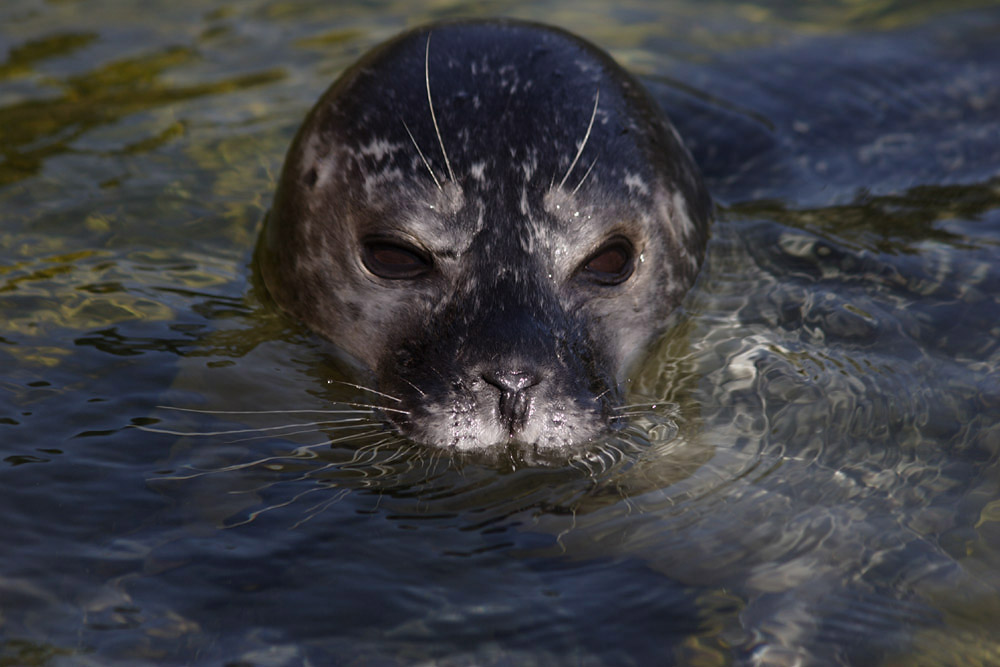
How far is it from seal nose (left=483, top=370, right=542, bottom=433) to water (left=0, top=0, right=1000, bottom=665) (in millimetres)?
226

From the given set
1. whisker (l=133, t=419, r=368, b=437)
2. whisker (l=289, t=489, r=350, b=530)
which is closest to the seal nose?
whisker (l=289, t=489, r=350, b=530)

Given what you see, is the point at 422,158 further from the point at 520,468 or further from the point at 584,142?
the point at 520,468

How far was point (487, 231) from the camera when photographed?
3.70 metres

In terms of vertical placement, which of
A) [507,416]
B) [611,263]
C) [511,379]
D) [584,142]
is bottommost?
[507,416]

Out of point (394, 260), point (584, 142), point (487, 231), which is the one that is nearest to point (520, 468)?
point (487, 231)

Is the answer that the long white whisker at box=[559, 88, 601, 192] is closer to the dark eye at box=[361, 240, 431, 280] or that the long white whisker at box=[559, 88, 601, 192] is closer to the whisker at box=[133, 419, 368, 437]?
the dark eye at box=[361, 240, 431, 280]

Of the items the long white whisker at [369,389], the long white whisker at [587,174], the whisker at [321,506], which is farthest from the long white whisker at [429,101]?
the whisker at [321,506]

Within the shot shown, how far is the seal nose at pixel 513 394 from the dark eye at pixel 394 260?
0.64 meters

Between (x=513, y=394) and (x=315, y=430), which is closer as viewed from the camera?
(x=513, y=394)

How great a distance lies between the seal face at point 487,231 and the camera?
3.38 m

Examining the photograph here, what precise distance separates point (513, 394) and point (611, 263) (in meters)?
0.87

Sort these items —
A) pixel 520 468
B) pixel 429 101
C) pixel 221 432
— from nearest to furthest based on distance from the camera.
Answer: pixel 520 468 < pixel 221 432 < pixel 429 101

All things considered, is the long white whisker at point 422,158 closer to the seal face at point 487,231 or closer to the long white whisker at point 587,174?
Result: the seal face at point 487,231

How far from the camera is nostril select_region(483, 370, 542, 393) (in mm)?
3250
